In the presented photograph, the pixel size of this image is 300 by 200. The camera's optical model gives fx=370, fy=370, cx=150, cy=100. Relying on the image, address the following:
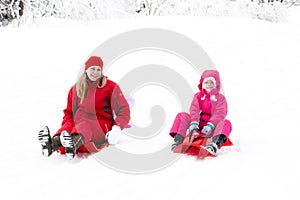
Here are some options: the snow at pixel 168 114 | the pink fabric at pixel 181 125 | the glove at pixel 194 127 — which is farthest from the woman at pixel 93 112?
the glove at pixel 194 127

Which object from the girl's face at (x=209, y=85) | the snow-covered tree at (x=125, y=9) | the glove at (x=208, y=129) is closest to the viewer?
the glove at (x=208, y=129)

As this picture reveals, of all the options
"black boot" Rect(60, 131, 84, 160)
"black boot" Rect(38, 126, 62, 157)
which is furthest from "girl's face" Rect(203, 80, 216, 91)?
"black boot" Rect(38, 126, 62, 157)

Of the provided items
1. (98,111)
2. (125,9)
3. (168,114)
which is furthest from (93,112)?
(125,9)

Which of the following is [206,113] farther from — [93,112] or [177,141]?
[93,112]

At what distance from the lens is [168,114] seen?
4273mm

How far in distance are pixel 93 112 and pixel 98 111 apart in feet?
0.15

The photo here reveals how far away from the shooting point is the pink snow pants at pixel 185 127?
2900 millimetres

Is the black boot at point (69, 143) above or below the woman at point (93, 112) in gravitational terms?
below

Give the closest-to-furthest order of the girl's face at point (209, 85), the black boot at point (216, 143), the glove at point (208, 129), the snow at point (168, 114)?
the snow at point (168, 114) → the black boot at point (216, 143) → the glove at point (208, 129) → the girl's face at point (209, 85)

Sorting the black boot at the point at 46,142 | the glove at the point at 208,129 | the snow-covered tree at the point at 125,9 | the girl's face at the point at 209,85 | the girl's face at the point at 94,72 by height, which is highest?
the snow-covered tree at the point at 125,9

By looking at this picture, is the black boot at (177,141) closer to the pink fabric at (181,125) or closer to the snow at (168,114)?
the pink fabric at (181,125)

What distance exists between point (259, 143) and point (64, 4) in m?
7.91

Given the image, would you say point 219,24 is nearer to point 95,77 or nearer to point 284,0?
point 95,77

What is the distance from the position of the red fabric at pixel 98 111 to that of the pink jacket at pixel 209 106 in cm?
61
